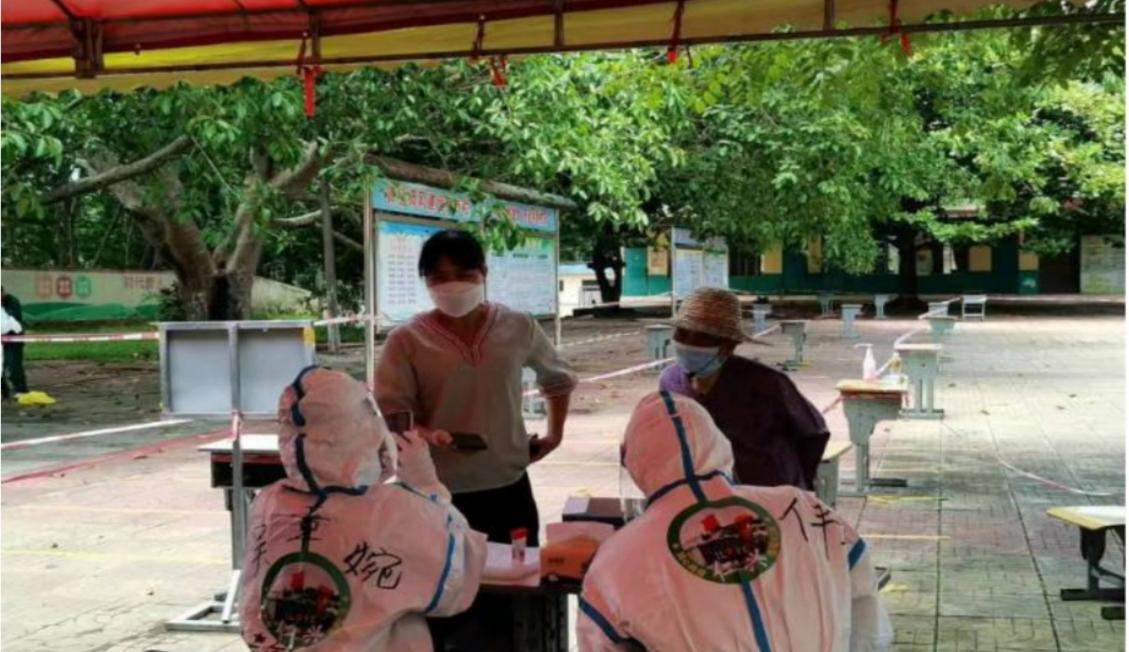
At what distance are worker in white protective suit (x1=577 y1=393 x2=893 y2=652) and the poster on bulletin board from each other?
4567 mm

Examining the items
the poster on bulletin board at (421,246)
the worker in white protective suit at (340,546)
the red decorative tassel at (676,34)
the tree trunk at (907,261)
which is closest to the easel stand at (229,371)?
the poster on bulletin board at (421,246)

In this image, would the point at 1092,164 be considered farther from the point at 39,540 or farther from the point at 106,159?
the point at 39,540

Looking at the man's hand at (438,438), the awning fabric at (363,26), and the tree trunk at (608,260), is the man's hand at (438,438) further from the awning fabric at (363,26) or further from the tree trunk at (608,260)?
the tree trunk at (608,260)

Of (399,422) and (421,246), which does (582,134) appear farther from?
(399,422)

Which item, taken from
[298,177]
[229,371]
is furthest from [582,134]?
[229,371]

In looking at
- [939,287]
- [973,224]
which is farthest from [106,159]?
[939,287]

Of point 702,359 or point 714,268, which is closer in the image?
point 702,359

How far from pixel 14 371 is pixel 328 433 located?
1497cm

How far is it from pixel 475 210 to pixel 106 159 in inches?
236

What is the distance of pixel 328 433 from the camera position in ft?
9.42

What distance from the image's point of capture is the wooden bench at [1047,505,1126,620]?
5520 mm

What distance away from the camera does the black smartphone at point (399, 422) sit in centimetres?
362

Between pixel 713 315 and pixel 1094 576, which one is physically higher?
pixel 713 315

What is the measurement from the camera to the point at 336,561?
285 centimetres
